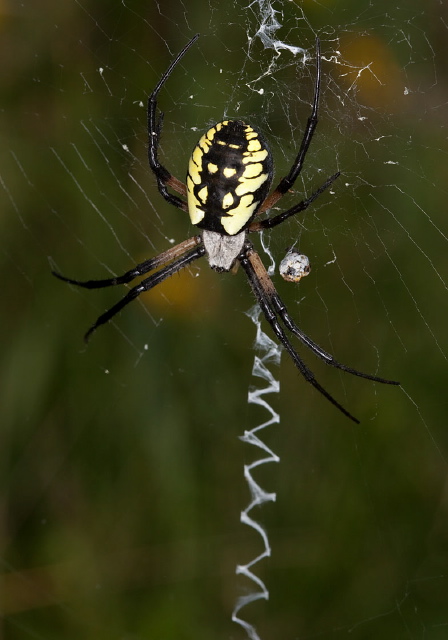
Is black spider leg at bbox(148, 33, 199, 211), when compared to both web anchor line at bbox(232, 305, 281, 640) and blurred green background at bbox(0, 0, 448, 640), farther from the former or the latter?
web anchor line at bbox(232, 305, 281, 640)

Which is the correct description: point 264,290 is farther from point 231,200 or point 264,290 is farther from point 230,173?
point 230,173

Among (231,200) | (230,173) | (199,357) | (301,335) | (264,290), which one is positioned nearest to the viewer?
(230,173)

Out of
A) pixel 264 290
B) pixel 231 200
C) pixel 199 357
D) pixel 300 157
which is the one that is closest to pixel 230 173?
pixel 231 200

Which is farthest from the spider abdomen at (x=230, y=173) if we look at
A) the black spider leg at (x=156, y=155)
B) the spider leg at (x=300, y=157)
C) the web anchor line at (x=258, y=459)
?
the web anchor line at (x=258, y=459)

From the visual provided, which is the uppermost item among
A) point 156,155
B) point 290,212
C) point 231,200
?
point 156,155

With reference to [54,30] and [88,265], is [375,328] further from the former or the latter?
[54,30]

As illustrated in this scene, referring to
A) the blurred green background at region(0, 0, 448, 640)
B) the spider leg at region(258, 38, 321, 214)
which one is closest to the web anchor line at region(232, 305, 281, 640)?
the blurred green background at region(0, 0, 448, 640)
